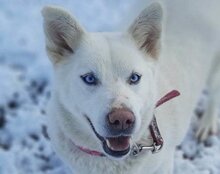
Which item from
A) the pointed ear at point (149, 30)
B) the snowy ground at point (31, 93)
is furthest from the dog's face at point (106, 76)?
the snowy ground at point (31, 93)

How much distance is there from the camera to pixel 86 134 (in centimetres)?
297

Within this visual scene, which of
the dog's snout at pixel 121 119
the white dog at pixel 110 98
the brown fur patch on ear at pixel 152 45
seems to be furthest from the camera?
the brown fur patch on ear at pixel 152 45

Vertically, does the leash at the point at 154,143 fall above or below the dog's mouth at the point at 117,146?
below

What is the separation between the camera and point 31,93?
15.0ft

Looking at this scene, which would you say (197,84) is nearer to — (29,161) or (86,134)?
(86,134)

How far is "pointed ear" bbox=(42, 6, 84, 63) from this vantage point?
2789 mm

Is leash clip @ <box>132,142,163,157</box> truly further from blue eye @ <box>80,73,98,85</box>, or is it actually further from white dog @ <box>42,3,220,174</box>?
blue eye @ <box>80,73,98,85</box>

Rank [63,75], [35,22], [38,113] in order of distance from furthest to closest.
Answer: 1. [35,22]
2. [38,113]
3. [63,75]

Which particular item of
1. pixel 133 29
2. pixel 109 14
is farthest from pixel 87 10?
pixel 133 29

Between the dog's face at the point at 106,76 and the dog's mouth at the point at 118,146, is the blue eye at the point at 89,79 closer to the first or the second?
the dog's face at the point at 106,76

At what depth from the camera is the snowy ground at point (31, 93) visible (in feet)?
13.2

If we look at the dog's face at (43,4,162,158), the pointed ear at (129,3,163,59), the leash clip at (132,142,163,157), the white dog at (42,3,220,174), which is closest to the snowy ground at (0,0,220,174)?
the white dog at (42,3,220,174)

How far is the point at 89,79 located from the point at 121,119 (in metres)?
0.33

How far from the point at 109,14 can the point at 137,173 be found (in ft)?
9.01
